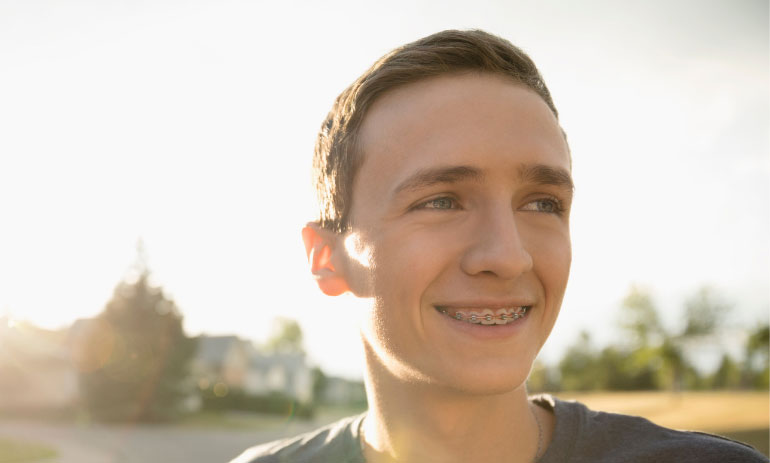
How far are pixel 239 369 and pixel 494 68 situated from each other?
62.1m

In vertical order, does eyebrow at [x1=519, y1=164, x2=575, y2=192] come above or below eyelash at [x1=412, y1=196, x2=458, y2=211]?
above

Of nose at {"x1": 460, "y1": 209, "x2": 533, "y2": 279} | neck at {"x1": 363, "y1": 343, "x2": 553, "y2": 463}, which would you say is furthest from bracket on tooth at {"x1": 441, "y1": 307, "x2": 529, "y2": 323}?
neck at {"x1": 363, "y1": 343, "x2": 553, "y2": 463}

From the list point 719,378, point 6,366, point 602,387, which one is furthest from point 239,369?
point 719,378

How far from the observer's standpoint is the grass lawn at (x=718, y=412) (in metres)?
13.6

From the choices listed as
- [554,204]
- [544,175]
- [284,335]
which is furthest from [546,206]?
[284,335]

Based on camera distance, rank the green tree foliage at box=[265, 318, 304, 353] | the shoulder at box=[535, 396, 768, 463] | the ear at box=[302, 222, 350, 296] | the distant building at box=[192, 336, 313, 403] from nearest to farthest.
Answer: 1. the shoulder at box=[535, 396, 768, 463]
2. the ear at box=[302, 222, 350, 296]
3. the distant building at box=[192, 336, 313, 403]
4. the green tree foliage at box=[265, 318, 304, 353]

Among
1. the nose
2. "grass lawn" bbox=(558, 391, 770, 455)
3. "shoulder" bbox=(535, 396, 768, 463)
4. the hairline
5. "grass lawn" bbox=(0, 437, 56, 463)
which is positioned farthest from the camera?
"grass lawn" bbox=(0, 437, 56, 463)

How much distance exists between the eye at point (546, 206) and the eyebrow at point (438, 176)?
0.25m

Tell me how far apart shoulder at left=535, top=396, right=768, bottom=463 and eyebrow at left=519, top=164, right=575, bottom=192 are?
890 millimetres

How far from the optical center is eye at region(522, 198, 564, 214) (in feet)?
6.92

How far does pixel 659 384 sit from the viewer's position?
36500 millimetres

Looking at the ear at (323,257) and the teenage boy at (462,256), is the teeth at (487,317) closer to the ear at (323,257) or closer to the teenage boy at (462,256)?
the teenage boy at (462,256)

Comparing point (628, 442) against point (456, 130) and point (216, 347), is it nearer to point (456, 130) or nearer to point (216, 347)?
point (456, 130)

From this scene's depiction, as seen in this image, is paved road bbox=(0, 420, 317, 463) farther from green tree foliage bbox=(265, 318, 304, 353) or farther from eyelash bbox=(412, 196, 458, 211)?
green tree foliage bbox=(265, 318, 304, 353)
